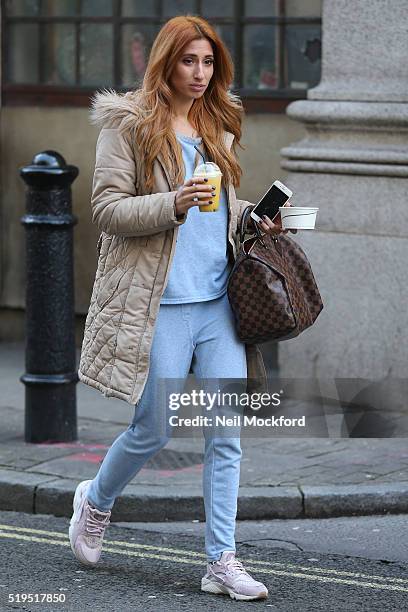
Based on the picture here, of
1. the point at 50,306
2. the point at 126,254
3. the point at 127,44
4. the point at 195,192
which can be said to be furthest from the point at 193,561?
the point at 127,44

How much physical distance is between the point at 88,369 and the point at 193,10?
206 inches

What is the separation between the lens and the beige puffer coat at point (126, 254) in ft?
16.5

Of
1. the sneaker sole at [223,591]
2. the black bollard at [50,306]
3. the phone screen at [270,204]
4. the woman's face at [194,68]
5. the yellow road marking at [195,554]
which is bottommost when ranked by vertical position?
the yellow road marking at [195,554]

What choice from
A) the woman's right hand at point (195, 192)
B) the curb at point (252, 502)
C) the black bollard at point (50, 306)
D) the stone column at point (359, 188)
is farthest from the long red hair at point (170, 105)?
the stone column at point (359, 188)

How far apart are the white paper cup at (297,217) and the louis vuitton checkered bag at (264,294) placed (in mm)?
150

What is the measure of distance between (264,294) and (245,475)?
2012mm

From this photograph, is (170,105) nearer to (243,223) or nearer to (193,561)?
(243,223)

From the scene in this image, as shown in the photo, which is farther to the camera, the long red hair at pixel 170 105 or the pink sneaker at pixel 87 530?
the pink sneaker at pixel 87 530

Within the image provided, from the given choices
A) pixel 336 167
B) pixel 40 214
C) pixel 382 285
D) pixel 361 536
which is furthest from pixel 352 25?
pixel 361 536

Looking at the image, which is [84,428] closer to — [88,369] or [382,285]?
[382,285]

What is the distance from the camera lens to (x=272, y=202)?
5.12 meters

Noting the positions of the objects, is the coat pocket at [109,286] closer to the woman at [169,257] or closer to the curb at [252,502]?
the woman at [169,257]

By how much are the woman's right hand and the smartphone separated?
1.22ft

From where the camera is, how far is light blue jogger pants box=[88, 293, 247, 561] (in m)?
5.10
